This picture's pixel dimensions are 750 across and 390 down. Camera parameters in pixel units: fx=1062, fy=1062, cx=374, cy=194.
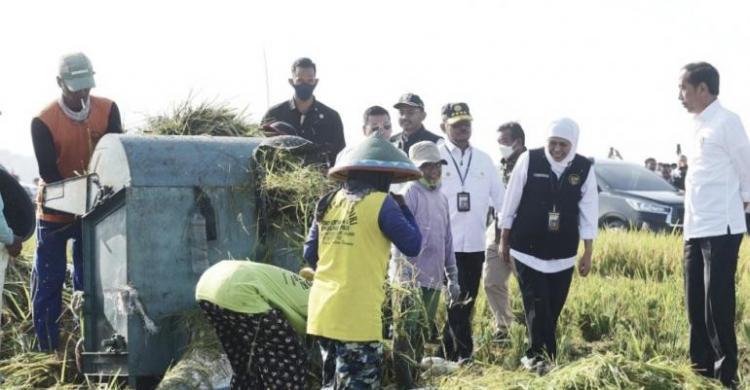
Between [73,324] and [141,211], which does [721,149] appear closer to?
[141,211]

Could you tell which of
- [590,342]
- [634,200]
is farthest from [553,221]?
[634,200]

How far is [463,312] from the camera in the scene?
26.0 ft

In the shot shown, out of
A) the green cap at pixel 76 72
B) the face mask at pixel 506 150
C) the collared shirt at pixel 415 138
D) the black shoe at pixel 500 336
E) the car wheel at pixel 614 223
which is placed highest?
the green cap at pixel 76 72

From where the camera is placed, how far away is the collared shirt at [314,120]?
8.73 meters

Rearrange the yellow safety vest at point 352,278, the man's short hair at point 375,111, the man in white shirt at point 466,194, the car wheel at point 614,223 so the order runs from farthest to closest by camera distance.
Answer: the car wheel at point 614,223, the man's short hair at point 375,111, the man in white shirt at point 466,194, the yellow safety vest at point 352,278

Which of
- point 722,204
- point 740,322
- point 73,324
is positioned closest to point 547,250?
point 722,204

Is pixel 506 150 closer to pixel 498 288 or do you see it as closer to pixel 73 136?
pixel 498 288

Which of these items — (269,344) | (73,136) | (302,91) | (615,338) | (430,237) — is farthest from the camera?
(302,91)

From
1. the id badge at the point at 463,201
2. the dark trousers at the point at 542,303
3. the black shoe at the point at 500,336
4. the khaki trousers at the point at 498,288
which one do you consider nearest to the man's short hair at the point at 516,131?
the khaki trousers at the point at 498,288

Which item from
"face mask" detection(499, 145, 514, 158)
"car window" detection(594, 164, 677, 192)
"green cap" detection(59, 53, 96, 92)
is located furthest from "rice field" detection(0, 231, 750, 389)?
"car window" detection(594, 164, 677, 192)

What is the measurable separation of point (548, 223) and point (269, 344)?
8.42ft

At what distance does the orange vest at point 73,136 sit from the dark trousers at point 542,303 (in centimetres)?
321

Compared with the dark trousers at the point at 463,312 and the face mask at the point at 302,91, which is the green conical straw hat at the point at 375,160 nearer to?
the dark trousers at the point at 463,312

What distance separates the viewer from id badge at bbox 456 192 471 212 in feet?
27.1
